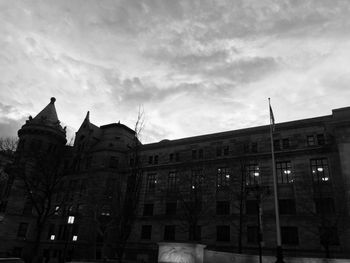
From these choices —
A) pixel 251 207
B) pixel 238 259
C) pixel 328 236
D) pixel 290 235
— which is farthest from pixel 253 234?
pixel 238 259

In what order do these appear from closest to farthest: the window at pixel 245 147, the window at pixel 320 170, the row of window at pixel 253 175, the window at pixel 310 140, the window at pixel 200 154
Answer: the window at pixel 320 170 → the row of window at pixel 253 175 → the window at pixel 310 140 → the window at pixel 245 147 → the window at pixel 200 154

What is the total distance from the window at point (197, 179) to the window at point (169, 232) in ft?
23.6

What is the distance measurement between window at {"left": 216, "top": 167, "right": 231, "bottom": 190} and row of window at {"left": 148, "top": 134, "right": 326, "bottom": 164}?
9.38 feet

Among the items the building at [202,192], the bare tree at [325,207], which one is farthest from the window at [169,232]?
the bare tree at [325,207]

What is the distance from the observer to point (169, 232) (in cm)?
4672

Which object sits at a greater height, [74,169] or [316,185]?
[74,169]

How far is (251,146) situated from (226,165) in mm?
4781

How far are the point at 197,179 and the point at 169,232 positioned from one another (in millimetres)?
9320

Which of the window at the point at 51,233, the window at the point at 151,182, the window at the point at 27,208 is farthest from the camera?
the window at the point at 27,208

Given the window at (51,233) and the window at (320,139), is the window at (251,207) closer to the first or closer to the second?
the window at (320,139)

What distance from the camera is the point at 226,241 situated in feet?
136

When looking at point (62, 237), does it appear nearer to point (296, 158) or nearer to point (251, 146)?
point (251, 146)

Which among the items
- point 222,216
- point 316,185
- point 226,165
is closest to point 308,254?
point 316,185

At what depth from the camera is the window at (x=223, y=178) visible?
44.8 metres
